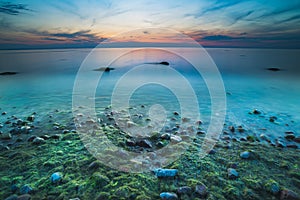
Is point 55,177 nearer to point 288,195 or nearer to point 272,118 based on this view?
point 288,195

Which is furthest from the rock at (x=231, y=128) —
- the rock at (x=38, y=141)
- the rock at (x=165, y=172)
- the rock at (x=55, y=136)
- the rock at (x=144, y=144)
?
the rock at (x=38, y=141)

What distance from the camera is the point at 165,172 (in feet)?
9.03

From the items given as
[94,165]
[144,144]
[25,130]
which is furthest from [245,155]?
[25,130]

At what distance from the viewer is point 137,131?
460cm

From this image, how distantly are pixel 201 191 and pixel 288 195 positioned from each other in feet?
3.99

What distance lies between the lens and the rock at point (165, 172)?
272cm

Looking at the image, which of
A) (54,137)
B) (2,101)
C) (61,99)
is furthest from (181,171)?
(2,101)

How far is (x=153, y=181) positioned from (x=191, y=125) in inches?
109

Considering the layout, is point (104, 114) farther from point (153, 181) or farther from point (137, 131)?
point (153, 181)

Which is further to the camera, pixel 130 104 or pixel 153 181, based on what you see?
pixel 130 104

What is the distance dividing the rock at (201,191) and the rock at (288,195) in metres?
1.08

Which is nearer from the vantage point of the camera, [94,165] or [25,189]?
[25,189]

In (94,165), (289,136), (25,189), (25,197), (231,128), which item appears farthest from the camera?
(231,128)

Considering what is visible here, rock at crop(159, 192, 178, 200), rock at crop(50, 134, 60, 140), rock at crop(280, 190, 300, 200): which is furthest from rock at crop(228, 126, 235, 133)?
rock at crop(50, 134, 60, 140)
